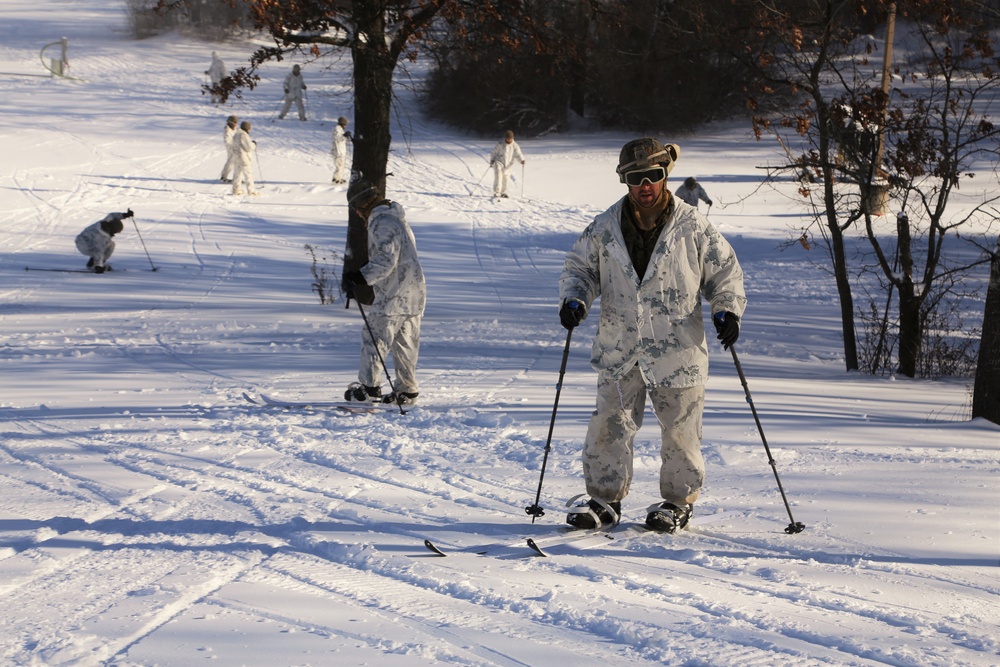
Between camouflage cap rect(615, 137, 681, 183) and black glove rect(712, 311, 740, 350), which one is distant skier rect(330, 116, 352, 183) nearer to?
camouflage cap rect(615, 137, 681, 183)

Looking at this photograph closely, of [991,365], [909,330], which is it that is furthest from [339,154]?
[991,365]

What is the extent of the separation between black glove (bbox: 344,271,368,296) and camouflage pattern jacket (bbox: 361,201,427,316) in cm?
6

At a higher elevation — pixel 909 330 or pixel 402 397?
pixel 909 330

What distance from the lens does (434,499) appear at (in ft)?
18.7

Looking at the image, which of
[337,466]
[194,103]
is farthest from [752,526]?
[194,103]

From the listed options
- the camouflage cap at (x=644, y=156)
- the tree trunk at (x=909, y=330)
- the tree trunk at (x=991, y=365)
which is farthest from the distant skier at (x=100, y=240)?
the camouflage cap at (x=644, y=156)

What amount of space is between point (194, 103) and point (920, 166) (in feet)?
93.9

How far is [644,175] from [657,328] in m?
0.67

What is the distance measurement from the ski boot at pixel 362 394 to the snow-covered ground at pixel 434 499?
0.92ft

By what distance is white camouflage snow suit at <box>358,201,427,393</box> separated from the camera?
7.65 meters

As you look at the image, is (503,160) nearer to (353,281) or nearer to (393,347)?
(393,347)

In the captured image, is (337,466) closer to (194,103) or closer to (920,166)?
(920,166)

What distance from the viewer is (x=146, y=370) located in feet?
31.2

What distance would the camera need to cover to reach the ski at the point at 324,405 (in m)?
7.89
